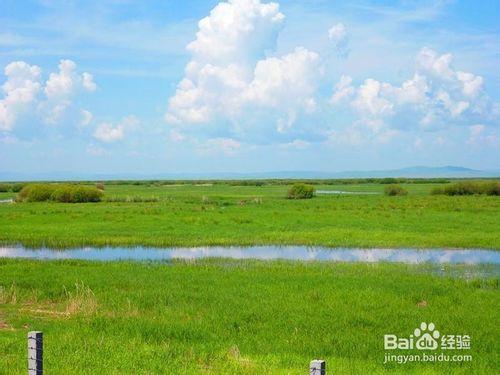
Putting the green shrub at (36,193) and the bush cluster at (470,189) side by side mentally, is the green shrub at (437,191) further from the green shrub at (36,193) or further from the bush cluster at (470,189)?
the green shrub at (36,193)

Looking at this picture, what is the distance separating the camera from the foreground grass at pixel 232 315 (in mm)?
9977

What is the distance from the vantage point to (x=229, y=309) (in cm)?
1439

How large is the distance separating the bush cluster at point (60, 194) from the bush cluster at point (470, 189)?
44.2 meters

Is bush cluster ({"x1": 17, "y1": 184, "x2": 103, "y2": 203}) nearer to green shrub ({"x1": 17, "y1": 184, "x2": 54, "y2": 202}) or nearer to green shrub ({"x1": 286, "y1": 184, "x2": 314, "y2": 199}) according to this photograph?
green shrub ({"x1": 17, "y1": 184, "x2": 54, "y2": 202})

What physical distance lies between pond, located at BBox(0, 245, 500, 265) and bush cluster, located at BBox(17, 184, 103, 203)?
32739 mm

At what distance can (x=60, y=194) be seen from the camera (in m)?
61.7

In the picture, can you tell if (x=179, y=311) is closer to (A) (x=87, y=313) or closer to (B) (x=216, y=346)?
(A) (x=87, y=313)

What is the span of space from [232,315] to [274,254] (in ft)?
42.8

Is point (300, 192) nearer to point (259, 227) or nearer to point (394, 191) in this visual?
point (394, 191)

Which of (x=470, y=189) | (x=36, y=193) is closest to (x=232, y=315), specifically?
(x=36, y=193)

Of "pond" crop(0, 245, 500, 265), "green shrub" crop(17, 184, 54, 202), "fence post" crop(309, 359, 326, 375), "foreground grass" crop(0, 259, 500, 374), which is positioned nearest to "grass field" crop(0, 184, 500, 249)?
"pond" crop(0, 245, 500, 265)

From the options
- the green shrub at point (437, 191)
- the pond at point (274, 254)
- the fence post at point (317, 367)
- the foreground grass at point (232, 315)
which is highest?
the fence post at point (317, 367)

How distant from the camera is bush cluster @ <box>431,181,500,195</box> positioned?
7531 centimetres

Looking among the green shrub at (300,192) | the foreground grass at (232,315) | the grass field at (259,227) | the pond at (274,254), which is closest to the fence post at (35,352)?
the foreground grass at (232,315)
